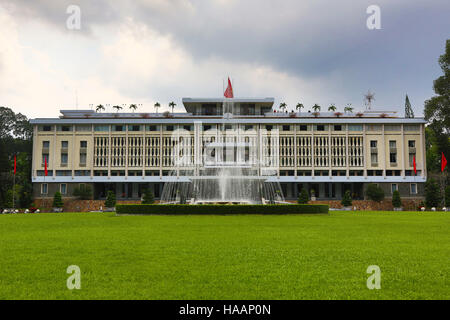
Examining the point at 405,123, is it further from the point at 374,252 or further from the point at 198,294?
the point at 198,294

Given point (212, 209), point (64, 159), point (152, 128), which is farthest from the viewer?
point (152, 128)

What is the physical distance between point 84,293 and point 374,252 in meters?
8.36

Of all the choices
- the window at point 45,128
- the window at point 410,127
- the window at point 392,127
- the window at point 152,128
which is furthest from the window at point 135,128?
the window at point 410,127

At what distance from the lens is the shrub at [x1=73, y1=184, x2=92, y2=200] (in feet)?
220

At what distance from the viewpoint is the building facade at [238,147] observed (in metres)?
71.6

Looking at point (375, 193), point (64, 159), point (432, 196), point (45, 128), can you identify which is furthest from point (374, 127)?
point (45, 128)

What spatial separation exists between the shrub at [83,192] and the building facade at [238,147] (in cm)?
309

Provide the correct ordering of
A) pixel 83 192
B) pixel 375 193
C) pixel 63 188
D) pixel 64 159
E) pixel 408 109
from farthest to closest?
pixel 408 109 < pixel 64 159 < pixel 63 188 < pixel 83 192 < pixel 375 193

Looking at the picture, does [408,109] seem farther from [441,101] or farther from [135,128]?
[135,128]

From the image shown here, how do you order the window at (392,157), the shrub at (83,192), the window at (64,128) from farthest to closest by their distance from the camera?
1. the window at (64,128)
2. the window at (392,157)
3. the shrub at (83,192)

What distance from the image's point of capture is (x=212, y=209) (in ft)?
101

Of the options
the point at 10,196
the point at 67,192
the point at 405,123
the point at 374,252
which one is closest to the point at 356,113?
the point at 405,123

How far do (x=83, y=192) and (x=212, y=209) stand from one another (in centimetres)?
4312

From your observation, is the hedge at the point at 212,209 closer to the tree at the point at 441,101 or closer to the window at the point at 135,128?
the tree at the point at 441,101
